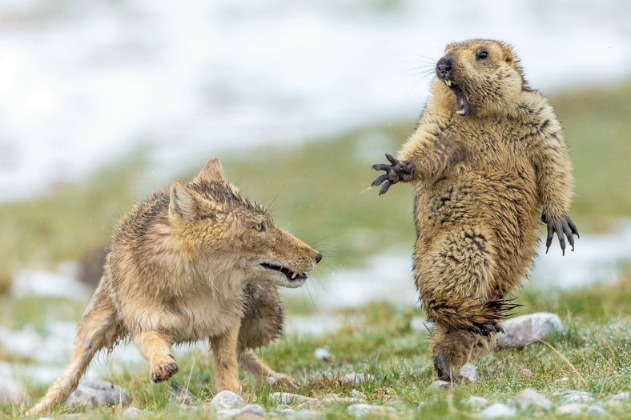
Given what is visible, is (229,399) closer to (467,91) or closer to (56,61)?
(467,91)

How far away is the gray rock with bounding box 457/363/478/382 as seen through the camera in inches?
298

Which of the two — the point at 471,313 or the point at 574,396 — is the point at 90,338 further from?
the point at 574,396

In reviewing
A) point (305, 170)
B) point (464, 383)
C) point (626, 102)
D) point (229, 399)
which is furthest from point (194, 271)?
point (626, 102)

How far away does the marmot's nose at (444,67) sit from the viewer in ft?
26.5

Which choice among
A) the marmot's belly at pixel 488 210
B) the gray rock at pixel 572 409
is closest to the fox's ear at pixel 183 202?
the marmot's belly at pixel 488 210

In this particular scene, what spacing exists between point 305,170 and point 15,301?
50.2ft

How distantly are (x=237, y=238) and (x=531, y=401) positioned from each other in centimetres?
292

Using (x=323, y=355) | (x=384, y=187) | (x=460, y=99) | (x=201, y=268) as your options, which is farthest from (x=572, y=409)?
(x=323, y=355)

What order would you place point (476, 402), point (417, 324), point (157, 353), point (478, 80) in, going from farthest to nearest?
point (417, 324), point (478, 80), point (157, 353), point (476, 402)

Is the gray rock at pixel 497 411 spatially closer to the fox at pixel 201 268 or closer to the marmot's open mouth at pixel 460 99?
the fox at pixel 201 268

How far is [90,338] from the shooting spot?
332 inches

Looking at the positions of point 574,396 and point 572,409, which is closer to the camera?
point 572,409

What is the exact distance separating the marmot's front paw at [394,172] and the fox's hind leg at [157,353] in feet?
6.84

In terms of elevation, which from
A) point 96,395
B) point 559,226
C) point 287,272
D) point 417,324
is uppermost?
point 559,226
